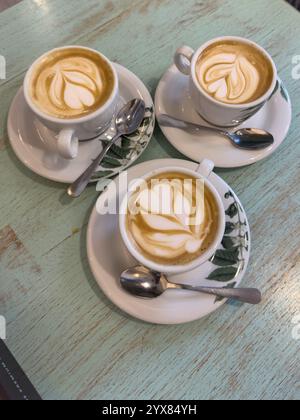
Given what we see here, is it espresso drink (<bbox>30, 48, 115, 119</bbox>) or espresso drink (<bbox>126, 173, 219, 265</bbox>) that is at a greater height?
espresso drink (<bbox>30, 48, 115, 119</bbox>)

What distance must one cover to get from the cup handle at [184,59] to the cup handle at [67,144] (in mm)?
283

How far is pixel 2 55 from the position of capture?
3.10 ft

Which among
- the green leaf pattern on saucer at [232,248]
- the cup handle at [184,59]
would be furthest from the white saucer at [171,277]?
the cup handle at [184,59]

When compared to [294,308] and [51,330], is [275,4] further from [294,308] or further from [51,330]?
[51,330]

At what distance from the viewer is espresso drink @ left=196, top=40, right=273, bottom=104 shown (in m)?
0.81

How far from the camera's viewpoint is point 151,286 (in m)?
0.69

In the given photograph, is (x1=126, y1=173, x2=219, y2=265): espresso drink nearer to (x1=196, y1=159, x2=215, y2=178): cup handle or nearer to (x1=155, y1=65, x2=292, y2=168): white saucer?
(x1=196, y1=159, x2=215, y2=178): cup handle

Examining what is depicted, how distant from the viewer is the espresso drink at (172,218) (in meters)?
0.67

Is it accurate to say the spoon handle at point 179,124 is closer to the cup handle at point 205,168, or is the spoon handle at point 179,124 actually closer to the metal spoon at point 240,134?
the metal spoon at point 240,134

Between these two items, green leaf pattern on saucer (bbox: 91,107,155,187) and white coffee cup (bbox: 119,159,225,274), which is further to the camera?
green leaf pattern on saucer (bbox: 91,107,155,187)

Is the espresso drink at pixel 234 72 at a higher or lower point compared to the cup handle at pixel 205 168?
higher

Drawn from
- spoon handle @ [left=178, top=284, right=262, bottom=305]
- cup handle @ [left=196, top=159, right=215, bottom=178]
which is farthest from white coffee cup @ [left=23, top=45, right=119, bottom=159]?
spoon handle @ [left=178, top=284, right=262, bottom=305]

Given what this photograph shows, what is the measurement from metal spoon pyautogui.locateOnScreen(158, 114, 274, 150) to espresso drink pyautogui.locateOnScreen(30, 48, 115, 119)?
145 mm

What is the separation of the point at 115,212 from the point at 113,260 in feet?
0.31
